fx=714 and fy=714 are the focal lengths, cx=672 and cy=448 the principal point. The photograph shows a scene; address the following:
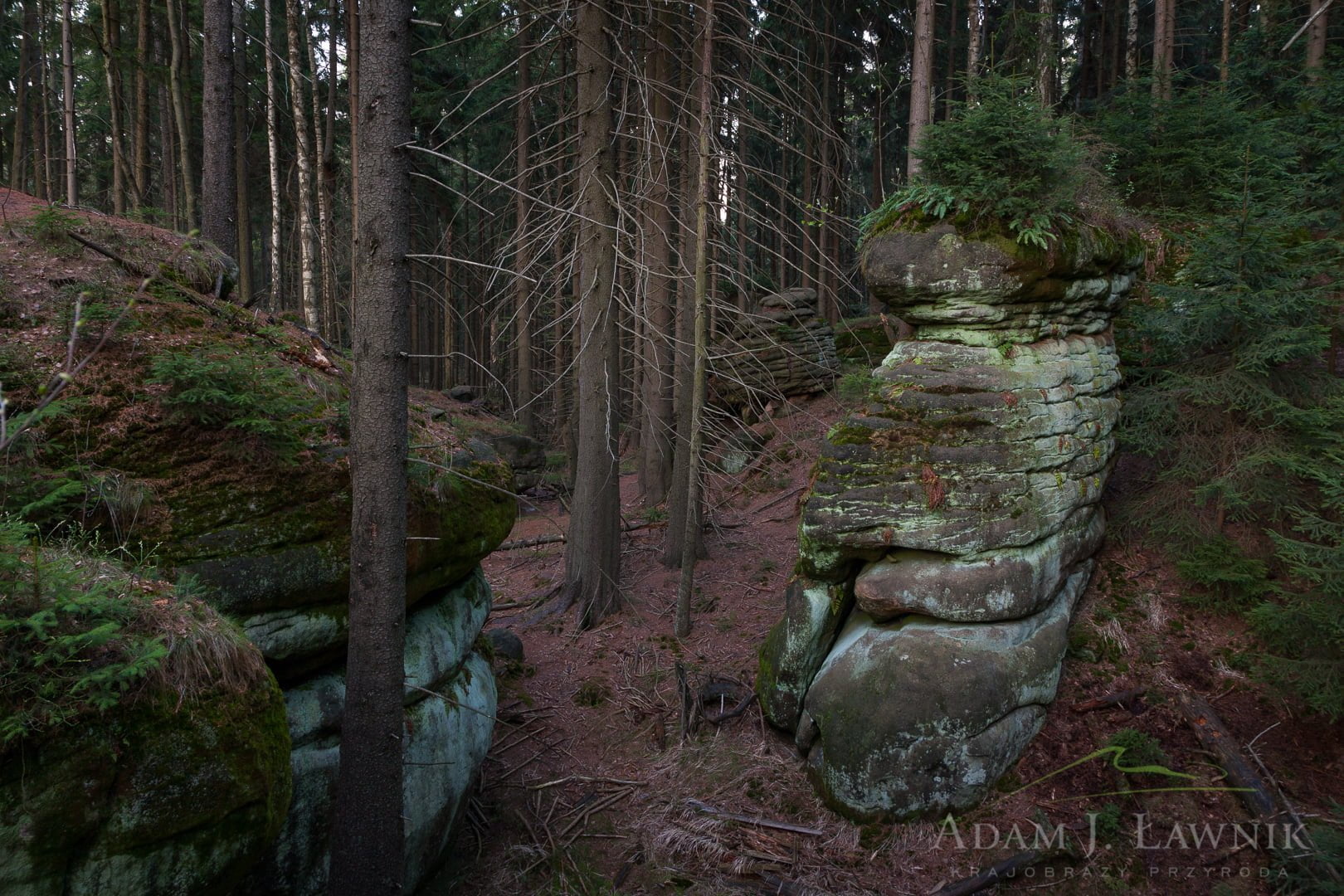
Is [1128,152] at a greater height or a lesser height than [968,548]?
greater

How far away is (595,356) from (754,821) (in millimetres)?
5643

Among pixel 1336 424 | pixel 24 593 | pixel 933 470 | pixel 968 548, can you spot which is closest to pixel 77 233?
pixel 24 593

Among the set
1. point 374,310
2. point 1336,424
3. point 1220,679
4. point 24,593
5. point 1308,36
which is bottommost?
point 1220,679

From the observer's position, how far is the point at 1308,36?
499 inches

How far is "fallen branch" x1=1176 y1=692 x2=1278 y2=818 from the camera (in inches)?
227

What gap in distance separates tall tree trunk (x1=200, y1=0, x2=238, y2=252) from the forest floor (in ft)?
22.9

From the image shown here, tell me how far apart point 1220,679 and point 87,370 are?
9.70 m

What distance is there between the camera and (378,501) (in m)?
4.32

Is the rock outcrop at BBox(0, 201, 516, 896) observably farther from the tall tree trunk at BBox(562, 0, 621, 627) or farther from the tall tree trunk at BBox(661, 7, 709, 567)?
the tall tree trunk at BBox(661, 7, 709, 567)

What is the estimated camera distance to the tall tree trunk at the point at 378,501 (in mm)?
4203

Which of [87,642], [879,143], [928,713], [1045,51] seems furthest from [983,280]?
[879,143]

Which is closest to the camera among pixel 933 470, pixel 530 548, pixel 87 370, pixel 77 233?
pixel 87 370

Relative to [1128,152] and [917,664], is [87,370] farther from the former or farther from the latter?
[1128,152]

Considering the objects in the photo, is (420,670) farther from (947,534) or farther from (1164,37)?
(1164,37)
